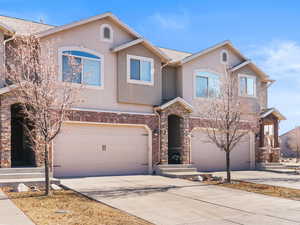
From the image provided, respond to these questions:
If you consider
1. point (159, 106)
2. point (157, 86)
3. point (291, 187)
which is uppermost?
point (157, 86)

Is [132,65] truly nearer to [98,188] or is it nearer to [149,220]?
[98,188]

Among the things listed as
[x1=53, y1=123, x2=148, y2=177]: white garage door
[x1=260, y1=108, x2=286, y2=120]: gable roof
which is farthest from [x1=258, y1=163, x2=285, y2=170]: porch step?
[x1=53, y1=123, x2=148, y2=177]: white garage door

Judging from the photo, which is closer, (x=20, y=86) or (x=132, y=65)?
(x=20, y=86)

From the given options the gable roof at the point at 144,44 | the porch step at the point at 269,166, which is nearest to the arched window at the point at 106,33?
the gable roof at the point at 144,44

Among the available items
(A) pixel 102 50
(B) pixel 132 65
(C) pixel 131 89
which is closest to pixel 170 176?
(C) pixel 131 89

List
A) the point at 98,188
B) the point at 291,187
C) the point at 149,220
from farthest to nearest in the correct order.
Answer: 1. the point at 291,187
2. the point at 98,188
3. the point at 149,220

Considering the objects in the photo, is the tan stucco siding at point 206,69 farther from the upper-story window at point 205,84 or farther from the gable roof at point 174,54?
the gable roof at point 174,54

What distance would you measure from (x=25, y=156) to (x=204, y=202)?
9.76 metres

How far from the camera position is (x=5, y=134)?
1319cm

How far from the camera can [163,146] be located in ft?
56.7

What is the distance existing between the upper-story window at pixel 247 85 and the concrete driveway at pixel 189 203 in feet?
30.5

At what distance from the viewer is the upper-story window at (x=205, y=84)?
63.2 ft

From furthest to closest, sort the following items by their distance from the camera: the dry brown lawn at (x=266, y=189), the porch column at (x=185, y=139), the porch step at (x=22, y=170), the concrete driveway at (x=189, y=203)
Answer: the porch column at (x=185, y=139)
the porch step at (x=22, y=170)
the dry brown lawn at (x=266, y=189)
the concrete driveway at (x=189, y=203)

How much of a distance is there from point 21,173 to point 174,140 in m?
8.78
